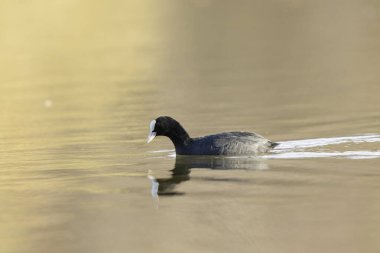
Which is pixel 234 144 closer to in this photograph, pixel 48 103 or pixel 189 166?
pixel 189 166

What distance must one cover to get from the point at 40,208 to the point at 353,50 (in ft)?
55.1

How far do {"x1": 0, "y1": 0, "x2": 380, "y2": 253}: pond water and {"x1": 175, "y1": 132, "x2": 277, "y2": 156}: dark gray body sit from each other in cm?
14

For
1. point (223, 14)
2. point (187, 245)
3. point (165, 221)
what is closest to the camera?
point (187, 245)

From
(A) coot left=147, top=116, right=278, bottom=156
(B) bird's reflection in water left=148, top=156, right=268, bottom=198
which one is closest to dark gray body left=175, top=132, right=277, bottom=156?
(A) coot left=147, top=116, right=278, bottom=156

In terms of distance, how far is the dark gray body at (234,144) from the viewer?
13.5 metres

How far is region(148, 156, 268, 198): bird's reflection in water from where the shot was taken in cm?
1187

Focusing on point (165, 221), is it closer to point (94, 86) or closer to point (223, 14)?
point (94, 86)

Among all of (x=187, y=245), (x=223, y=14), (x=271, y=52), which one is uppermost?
(x=223, y=14)

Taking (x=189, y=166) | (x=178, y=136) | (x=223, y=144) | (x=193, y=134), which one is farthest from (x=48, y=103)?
(x=189, y=166)

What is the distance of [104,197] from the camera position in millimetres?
11438

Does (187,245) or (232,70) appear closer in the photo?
(187,245)

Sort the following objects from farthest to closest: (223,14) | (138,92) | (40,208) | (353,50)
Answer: (223,14) → (353,50) → (138,92) → (40,208)

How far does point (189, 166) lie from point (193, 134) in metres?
2.71

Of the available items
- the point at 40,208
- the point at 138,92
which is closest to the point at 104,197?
the point at 40,208
